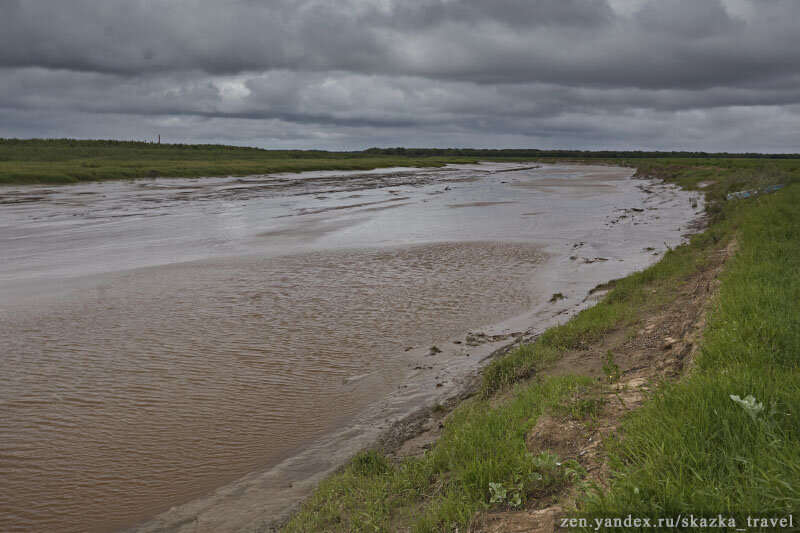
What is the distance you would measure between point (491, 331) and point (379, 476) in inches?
219

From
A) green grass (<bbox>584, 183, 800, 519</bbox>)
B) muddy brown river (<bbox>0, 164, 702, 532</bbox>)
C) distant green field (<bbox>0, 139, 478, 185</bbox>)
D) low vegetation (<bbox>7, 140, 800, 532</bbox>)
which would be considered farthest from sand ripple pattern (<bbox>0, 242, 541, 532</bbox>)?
distant green field (<bbox>0, 139, 478, 185</bbox>)

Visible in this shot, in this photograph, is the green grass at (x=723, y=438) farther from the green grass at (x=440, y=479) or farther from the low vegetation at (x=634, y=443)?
the green grass at (x=440, y=479)

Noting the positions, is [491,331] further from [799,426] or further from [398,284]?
[799,426]

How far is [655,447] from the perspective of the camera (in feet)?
12.0

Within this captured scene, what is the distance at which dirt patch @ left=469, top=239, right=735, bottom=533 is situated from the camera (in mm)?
3777

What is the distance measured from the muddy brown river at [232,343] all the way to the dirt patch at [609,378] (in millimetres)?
1996

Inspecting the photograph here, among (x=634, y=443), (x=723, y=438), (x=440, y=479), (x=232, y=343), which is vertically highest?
(x=723, y=438)

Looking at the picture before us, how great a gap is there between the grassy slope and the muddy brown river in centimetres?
93

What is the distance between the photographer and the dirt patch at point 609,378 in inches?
149

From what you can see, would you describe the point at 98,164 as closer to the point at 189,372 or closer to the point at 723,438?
the point at 189,372

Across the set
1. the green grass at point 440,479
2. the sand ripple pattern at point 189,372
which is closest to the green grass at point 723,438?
the green grass at point 440,479

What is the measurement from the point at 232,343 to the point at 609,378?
610 centimetres

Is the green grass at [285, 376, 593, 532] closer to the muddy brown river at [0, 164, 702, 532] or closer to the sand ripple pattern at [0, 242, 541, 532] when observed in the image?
the muddy brown river at [0, 164, 702, 532]

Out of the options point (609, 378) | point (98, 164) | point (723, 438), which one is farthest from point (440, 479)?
point (98, 164)
